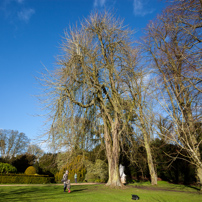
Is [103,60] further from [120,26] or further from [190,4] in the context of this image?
[190,4]

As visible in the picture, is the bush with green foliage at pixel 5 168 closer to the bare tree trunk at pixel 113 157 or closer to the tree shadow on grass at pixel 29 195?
the tree shadow on grass at pixel 29 195

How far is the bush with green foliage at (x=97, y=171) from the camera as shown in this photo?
67.3 ft

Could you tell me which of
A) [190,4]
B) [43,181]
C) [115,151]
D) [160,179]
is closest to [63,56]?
[115,151]

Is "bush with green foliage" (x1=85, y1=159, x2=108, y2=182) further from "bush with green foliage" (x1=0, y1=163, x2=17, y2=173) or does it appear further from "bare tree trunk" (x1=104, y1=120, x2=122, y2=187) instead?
"bare tree trunk" (x1=104, y1=120, x2=122, y2=187)

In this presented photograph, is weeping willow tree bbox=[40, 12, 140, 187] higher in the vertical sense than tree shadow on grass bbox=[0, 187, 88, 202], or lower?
higher

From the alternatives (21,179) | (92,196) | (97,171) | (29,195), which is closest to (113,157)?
(92,196)

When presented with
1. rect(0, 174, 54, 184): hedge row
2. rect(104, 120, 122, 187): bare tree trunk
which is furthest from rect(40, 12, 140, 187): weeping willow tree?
rect(0, 174, 54, 184): hedge row

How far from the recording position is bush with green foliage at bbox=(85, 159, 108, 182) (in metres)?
20.5

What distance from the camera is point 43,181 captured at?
17.9m

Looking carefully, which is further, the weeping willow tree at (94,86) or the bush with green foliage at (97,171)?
the bush with green foliage at (97,171)

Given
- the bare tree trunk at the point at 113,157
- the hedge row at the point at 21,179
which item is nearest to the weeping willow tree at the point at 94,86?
the bare tree trunk at the point at 113,157

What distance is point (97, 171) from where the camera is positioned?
68.0 ft

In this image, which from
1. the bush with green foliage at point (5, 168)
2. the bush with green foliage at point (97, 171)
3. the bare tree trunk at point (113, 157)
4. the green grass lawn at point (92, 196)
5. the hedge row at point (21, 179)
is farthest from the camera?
the bush with green foliage at point (97, 171)

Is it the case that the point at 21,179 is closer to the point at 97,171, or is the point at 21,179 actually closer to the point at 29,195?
→ the point at 97,171
